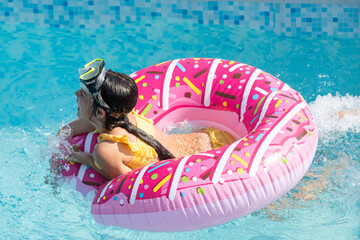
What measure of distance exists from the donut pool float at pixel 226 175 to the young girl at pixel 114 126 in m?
0.11

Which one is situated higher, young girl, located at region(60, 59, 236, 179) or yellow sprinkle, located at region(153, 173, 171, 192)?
young girl, located at region(60, 59, 236, 179)

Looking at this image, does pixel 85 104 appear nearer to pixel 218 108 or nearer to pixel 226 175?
pixel 226 175

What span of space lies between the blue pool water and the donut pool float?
0.28 m

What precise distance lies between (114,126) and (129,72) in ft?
8.08

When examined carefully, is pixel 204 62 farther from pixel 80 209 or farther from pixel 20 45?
pixel 20 45

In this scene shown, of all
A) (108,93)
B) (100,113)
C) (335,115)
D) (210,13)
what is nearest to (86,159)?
(100,113)

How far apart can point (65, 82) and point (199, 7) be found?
2.04 meters

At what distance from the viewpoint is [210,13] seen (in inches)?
253

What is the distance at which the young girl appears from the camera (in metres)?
3.09

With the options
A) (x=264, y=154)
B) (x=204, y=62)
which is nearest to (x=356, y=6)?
(x=204, y=62)

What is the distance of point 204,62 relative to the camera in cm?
400

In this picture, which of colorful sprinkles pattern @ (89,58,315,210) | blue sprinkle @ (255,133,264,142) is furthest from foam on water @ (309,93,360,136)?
blue sprinkle @ (255,133,264,142)

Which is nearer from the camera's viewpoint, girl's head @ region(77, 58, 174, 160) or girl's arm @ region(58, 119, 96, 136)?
girl's head @ region(77, 58, 174, 160)

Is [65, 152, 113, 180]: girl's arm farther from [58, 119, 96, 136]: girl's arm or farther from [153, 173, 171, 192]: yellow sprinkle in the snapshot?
[153, 173, 171, 192]: yellow sprinkle
